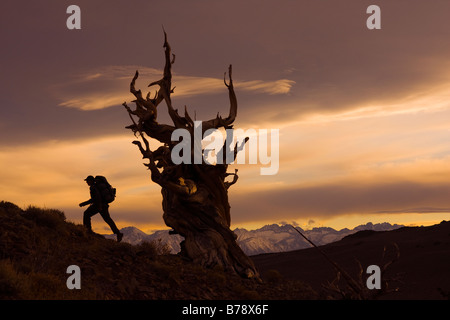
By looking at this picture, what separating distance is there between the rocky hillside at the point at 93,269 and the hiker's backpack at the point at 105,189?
136cm

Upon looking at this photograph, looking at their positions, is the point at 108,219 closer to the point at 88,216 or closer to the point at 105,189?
the point at 88,216

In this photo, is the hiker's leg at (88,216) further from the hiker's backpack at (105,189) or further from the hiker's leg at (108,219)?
the hiker's backpack at (105,189)

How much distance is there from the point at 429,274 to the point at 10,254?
2342cm

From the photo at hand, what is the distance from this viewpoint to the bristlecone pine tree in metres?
18.7

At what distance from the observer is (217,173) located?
19922 millimetres

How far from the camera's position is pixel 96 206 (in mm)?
18375

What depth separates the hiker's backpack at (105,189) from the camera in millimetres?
18438

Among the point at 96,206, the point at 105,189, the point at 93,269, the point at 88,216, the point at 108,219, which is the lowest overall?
the point at 93,269

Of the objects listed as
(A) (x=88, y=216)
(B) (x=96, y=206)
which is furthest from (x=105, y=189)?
(A) (x=88, y=216)

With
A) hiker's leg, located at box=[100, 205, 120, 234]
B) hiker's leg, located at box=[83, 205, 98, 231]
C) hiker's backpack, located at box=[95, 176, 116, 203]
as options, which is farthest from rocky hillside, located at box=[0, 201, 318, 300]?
hiker's backpack, located at box=[95, 176, 116, 203]

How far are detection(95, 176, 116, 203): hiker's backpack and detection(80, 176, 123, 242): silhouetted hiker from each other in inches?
1.4

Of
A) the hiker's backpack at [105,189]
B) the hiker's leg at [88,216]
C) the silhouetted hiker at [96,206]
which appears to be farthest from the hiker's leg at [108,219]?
the hiker's leg at [88,216]

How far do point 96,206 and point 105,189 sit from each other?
0.66 m
